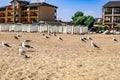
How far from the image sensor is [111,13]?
87.7 m

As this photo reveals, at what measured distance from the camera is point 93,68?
14.4m

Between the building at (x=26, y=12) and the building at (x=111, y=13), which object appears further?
the building at (x=26, y=12)

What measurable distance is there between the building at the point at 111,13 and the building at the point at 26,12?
13.8 metres

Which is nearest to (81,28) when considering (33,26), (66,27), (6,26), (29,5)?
(66,27)

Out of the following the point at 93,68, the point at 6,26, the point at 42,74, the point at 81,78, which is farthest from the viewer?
the point at 6,26

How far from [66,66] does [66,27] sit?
40426mm

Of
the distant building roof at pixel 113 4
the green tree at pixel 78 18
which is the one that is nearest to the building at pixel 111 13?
the distant building roof at pixel 113 4

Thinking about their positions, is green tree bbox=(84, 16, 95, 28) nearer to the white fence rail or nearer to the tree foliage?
the tree foliage

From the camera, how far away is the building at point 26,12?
298ft

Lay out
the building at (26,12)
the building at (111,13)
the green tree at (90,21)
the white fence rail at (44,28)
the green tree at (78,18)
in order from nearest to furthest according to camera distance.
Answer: the white fence rail at (44,28)
the building at (111,13)
the green tree at (90,21)
the green tree at (78,18)
the building at (26,12)

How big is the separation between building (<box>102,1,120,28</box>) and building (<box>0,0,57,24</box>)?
1378 centimetres

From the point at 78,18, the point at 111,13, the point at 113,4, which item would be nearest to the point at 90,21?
the point at 78,18

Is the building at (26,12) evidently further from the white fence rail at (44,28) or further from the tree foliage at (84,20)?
the white fence rail at (44,28)

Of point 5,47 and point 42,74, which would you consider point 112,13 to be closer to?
point 5,47
